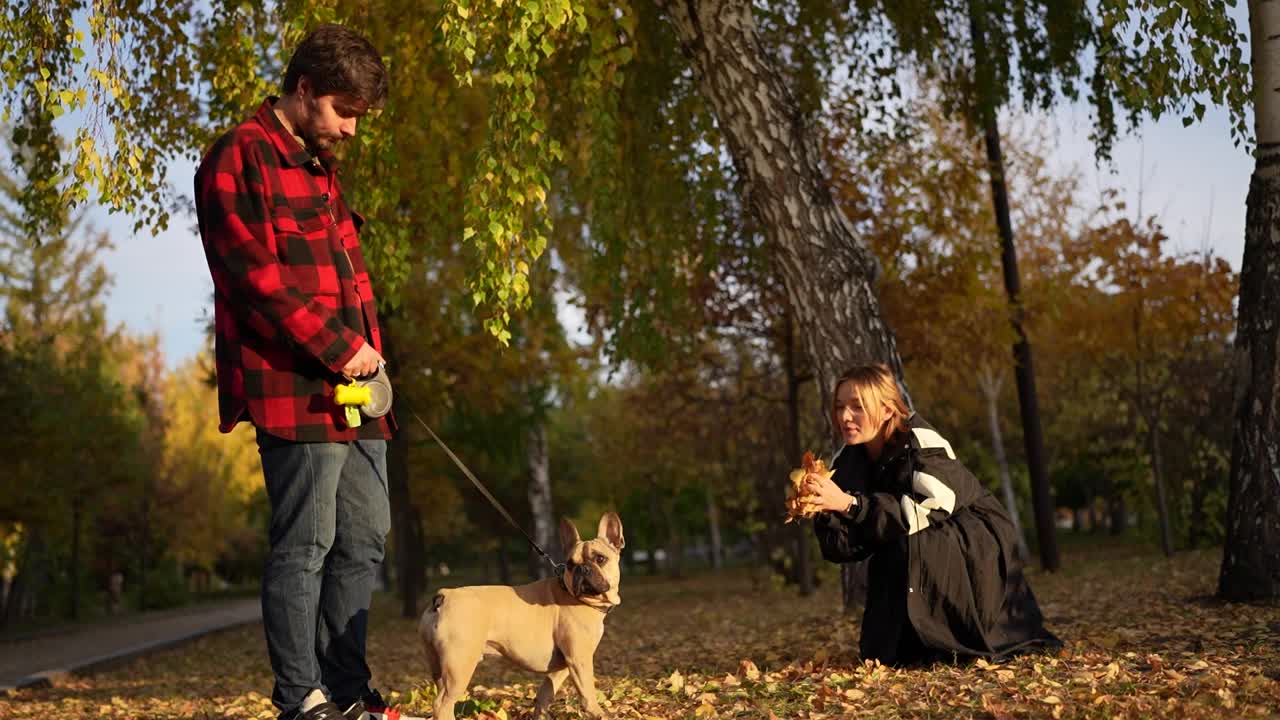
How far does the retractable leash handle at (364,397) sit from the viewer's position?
3.75 metres

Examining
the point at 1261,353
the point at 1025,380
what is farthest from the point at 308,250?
the point at 1025,380

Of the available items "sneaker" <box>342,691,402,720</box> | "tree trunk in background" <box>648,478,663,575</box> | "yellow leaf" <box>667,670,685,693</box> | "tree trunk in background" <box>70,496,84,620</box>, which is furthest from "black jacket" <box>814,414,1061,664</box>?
"tree trunk in background" <box>648,478,663,575</box>

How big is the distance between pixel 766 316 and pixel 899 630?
468 inches

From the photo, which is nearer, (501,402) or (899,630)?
(899,630)

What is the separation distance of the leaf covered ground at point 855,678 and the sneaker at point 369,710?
0.56m

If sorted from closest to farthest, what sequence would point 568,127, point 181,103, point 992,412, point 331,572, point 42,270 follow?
point 331,572 < point 181,103 < point 568,127 < point 992,412 < point 42,270

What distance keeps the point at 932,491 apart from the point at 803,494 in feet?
2.25

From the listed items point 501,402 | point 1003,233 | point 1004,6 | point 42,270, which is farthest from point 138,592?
point 1004,6

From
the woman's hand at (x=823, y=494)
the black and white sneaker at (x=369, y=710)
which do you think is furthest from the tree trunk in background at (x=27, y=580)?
the woman's hand at (x=823, y=494)

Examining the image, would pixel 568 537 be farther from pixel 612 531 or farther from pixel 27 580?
pixel 27 580

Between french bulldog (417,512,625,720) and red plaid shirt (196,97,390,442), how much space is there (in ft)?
2.37

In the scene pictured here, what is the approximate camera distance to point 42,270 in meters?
27.7

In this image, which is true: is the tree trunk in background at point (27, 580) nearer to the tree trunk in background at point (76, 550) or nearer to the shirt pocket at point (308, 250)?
the tree trunk in background at point (76, 550)

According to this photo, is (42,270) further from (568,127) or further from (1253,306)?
(1253,306)
